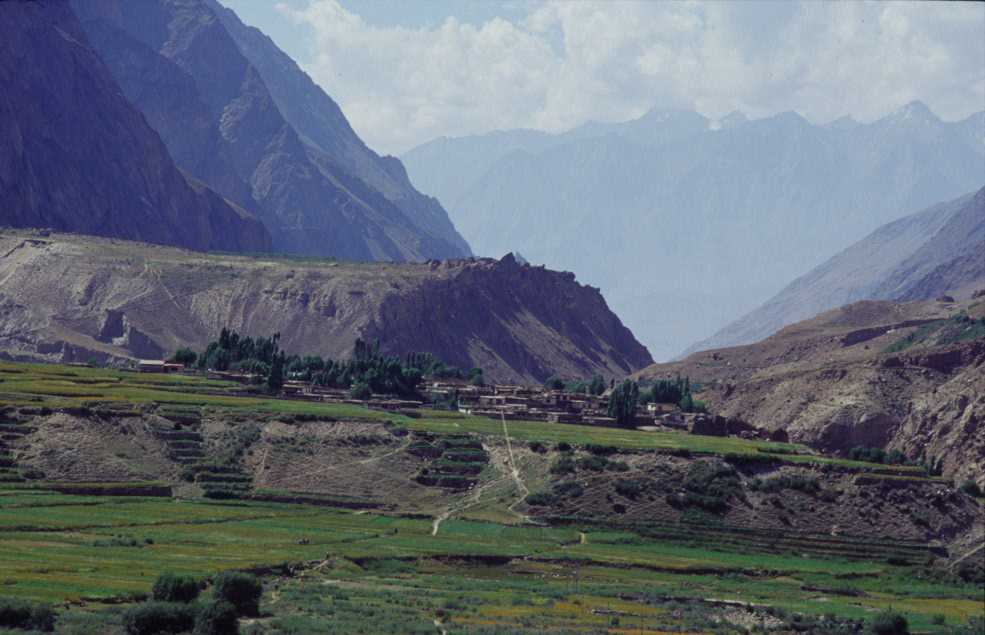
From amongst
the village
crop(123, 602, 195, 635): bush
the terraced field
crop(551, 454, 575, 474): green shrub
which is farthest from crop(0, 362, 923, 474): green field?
crop(123, 602, 195, 635): bush

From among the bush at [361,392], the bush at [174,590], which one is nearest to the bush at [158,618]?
the bush at [174,590]

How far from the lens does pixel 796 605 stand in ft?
297

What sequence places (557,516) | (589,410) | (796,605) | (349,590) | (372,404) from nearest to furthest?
(349,590)
(796,605)
(557,516)
(372,404)
(589,410)

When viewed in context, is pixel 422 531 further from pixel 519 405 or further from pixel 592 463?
pixel 519 405

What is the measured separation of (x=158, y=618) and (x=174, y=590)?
14.4ft

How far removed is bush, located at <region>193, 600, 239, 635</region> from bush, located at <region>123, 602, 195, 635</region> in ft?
1.50

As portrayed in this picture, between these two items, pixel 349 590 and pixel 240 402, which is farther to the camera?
pixel 240 402

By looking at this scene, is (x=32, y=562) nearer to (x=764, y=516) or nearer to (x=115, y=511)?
(x=115, y=511)

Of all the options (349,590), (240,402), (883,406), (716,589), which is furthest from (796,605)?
(883,406)

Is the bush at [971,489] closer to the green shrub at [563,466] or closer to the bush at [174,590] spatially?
the green shrub at [563,466]

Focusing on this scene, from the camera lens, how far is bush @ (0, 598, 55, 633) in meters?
62.4

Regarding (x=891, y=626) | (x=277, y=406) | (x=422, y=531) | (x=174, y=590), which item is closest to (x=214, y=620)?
(x=174, y=590)

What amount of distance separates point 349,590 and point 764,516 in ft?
146

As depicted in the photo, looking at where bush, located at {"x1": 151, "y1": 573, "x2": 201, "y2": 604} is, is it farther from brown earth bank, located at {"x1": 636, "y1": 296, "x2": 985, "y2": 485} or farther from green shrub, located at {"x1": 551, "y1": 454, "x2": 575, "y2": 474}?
brown earth bank, located at {"x1": 636, "y1": 296, "x2": 985, "y2": 485}
